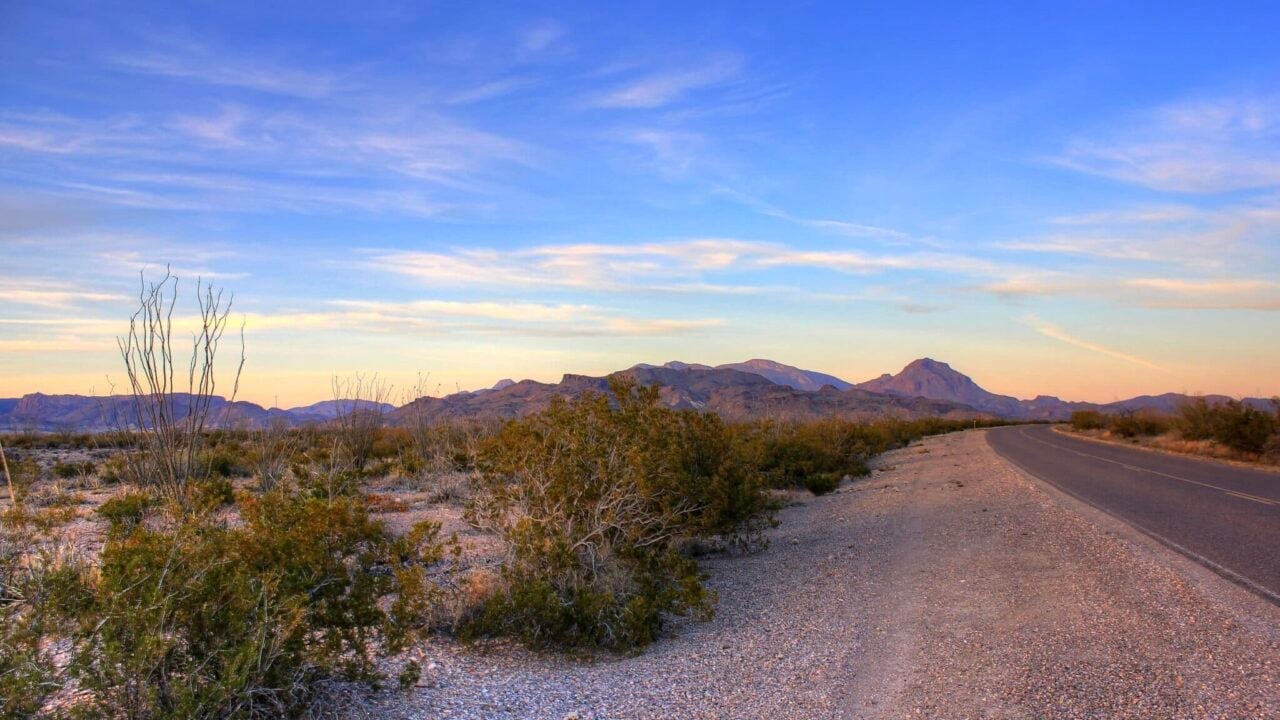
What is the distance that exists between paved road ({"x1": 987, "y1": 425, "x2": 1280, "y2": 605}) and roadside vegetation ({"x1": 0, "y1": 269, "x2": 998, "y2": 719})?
17.4ft

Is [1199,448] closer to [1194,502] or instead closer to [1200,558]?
[1194,502]

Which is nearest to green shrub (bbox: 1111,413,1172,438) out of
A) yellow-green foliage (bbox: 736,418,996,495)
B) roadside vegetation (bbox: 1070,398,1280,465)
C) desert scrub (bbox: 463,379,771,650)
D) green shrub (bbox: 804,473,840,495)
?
roadside vegetation (bbox: 1070,398,1280,465)

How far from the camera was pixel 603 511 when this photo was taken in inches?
349

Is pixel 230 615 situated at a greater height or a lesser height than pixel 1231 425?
lesser

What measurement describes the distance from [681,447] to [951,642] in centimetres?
486

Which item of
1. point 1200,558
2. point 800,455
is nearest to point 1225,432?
point 800,455

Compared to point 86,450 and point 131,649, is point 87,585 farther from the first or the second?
point 86,450

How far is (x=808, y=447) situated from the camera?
22719 millimetres

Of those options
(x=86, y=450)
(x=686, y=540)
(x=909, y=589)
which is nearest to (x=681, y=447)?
(x=686, y=540)

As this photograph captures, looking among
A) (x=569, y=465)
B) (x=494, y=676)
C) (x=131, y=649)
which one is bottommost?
(x=494, y=676)

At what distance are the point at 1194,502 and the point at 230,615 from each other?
51.3ft

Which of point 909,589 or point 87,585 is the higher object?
point 87,585

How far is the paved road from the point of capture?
9641 mm

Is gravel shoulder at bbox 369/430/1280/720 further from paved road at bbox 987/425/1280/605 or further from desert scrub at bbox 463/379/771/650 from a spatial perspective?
paved road at bbox 987/425/1280/605
